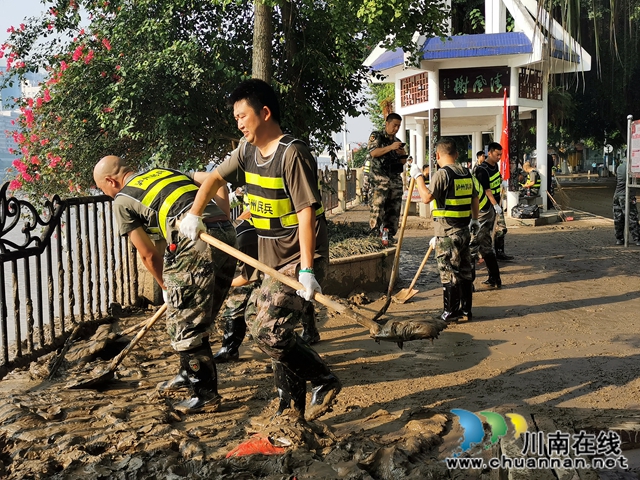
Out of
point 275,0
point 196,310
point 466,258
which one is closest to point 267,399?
point 196,310

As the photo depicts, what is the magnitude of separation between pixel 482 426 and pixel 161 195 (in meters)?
2.60

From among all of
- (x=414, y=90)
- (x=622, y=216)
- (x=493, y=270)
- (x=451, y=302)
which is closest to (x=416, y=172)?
(x=451, y=302)

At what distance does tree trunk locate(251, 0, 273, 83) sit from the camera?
303 inches

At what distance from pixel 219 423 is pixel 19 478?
118 cm

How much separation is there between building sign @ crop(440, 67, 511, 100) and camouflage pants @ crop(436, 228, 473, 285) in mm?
10808

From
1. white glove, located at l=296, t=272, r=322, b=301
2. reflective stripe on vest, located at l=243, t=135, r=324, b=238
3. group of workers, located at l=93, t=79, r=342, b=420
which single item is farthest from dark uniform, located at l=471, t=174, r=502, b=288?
white glove, located at l=296, t=272, r=322, b=301

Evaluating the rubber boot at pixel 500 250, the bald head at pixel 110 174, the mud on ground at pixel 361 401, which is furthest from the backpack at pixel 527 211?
the bald head at pixel 110 174

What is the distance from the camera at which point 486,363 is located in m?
5.26

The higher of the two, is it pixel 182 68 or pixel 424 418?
pixel 182 68

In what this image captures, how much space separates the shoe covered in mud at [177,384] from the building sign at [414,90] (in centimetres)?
1385

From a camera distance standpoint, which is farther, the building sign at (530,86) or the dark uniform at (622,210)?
the building sign at (530,86)

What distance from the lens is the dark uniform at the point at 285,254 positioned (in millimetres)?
3764

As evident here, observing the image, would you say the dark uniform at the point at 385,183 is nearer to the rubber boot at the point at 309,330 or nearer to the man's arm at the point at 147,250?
the rubber boot at the point at 309,330

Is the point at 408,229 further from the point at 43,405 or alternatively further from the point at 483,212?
the point at 43,405
